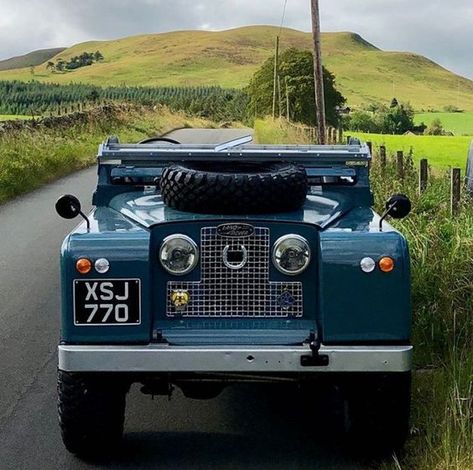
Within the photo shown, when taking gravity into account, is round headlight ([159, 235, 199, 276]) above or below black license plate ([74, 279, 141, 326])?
above

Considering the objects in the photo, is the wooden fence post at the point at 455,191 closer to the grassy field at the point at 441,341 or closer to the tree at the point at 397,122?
the grassy field at the point at 441,341

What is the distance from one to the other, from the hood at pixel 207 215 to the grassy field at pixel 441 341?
3.68ft

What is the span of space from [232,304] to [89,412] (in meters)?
0.89

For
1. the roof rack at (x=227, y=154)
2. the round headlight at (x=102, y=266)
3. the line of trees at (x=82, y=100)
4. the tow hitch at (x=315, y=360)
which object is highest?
the line of trees at (x=82, y=100)

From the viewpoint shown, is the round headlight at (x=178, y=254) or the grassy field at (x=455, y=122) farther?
the grassy field at (x=455, y=122)

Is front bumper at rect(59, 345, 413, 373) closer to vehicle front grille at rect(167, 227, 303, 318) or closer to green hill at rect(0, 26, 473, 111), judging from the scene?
vehicle front grille at rect(167, 227, 303, 318)

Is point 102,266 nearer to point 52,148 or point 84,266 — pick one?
point 84,266

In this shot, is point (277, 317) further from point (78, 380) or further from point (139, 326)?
point (78, 380)

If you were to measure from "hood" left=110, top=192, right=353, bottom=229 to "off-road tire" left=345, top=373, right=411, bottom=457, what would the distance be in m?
0.82

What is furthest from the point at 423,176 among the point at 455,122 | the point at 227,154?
the point at 455,122

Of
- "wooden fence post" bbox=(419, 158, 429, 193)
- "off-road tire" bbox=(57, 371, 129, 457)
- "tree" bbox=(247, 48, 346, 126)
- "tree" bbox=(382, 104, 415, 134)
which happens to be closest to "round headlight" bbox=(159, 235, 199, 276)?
"off-road tire" bbox=(57, 371, 129, 457)

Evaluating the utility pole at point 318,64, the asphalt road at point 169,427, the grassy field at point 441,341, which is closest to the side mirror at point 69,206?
the asphalt road at point 169,427

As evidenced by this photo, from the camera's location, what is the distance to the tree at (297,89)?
58406 millimetres

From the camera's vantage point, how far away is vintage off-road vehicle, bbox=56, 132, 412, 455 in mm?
4551
